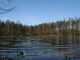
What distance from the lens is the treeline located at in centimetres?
2306

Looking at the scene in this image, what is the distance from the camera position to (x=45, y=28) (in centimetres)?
2783

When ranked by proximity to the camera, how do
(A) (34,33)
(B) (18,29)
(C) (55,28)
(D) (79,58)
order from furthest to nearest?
1. (C) (55,28)
2. (A) (34,33)
3. (B) (18,29)
4. (D) (79,58)

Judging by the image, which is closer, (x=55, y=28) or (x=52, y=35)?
(x=52, y=35)

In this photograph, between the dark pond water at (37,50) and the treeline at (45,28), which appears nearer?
the dark pond water at (37,50)

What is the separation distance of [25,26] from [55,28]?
383cm

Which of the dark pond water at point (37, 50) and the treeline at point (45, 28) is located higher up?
the treeline at point (45, 28)

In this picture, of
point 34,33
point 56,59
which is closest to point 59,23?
point 34,33

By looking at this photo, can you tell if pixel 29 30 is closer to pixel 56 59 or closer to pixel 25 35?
pixel 25 35

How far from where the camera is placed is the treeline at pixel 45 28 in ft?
75.6

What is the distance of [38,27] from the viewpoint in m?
27.1

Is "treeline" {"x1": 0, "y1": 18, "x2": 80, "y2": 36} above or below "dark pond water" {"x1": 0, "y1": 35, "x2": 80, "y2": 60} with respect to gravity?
above

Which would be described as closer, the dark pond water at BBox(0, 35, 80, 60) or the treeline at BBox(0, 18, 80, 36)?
the dark pond water at BBox(0, 35, 80, 60)

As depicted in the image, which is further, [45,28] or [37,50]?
[45,28]

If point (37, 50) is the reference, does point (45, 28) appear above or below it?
above
